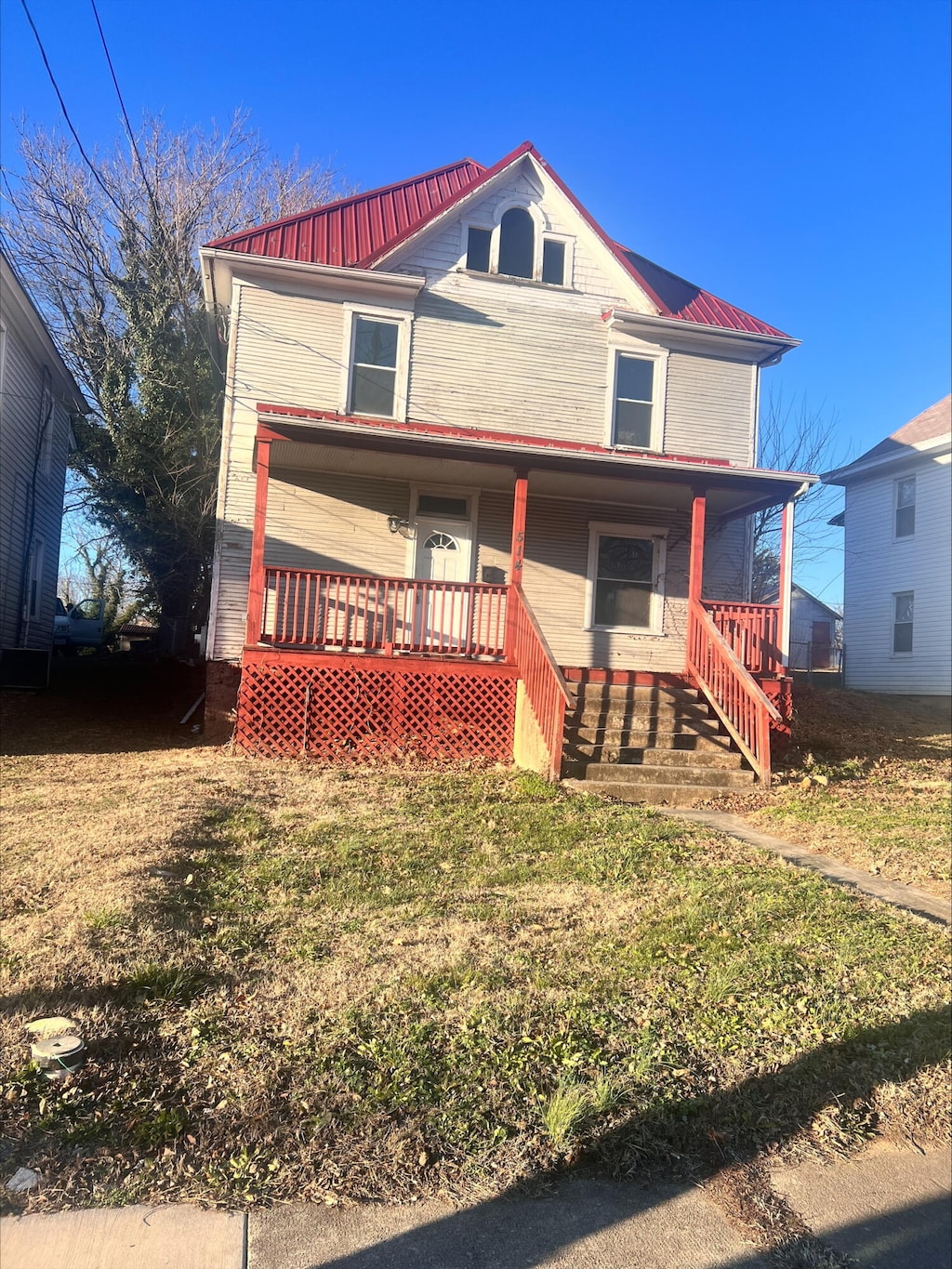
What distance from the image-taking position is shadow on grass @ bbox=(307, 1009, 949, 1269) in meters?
2.39

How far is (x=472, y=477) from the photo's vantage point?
474 inches

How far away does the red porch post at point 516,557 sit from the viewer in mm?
10555

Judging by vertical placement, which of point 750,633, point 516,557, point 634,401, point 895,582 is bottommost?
point 750,633

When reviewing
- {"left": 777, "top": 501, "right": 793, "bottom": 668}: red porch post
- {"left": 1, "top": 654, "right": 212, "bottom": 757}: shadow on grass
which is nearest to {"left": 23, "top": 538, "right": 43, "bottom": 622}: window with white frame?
{"left": 1, "top": 654, "right": 212, "bottom": 757}: shadow on grass

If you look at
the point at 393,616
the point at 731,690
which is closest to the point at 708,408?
the point at 731,690

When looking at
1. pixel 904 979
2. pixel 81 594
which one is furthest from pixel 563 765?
pixel 81 594

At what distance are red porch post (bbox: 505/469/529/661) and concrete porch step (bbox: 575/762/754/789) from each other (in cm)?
227

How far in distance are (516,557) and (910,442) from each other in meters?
15.1

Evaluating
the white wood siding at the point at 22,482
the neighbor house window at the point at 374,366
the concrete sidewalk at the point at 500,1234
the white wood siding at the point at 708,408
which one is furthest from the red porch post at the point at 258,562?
the concrete sidewalk at the point at 500,1234

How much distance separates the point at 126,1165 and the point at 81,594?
215 feet

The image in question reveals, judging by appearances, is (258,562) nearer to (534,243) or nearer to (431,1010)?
(534,243)

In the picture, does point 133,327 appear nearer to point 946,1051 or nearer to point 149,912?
point 149,912

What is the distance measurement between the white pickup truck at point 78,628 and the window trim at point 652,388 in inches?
626

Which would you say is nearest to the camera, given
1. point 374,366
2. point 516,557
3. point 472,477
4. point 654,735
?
point 654,735
